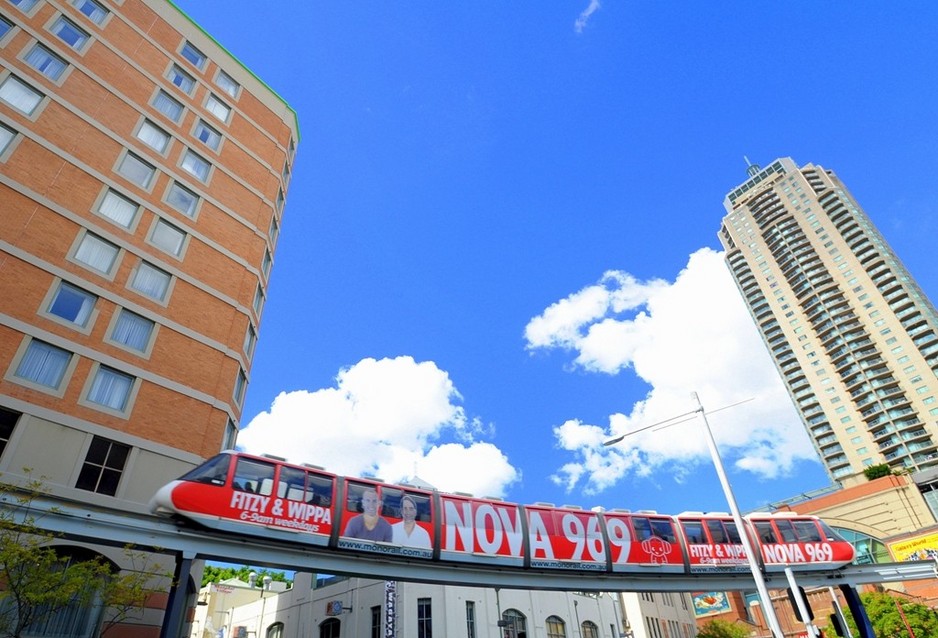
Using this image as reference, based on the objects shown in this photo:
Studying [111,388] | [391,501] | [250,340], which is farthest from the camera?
[250,340]

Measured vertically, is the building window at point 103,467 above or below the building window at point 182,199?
below

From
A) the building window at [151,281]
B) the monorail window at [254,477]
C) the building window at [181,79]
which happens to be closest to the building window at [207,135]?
the building window at [181,79]

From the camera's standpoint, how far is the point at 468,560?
21.1 meters

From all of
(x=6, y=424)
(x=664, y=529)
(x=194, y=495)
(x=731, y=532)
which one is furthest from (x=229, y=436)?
(x=731, y=532)

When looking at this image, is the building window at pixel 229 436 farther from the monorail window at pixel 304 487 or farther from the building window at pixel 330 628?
the building window at pixel 330 628

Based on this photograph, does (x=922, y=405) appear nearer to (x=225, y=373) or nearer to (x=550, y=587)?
(x=550, y=587)

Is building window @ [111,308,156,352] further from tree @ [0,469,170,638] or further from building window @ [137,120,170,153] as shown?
building window @ [137,120,170,153]

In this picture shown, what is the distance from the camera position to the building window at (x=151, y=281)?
26.6 m

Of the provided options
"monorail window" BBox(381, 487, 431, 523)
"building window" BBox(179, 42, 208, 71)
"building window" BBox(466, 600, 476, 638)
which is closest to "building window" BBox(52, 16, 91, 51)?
"building window" BBox(179, 42, 208, 71)

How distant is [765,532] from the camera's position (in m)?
27.3

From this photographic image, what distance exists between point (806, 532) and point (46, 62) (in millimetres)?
46759

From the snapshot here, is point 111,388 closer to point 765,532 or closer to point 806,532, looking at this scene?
point 765,532

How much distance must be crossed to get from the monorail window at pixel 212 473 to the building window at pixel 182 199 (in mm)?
18689

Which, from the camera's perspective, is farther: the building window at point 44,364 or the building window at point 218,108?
the building window at point 218,108
